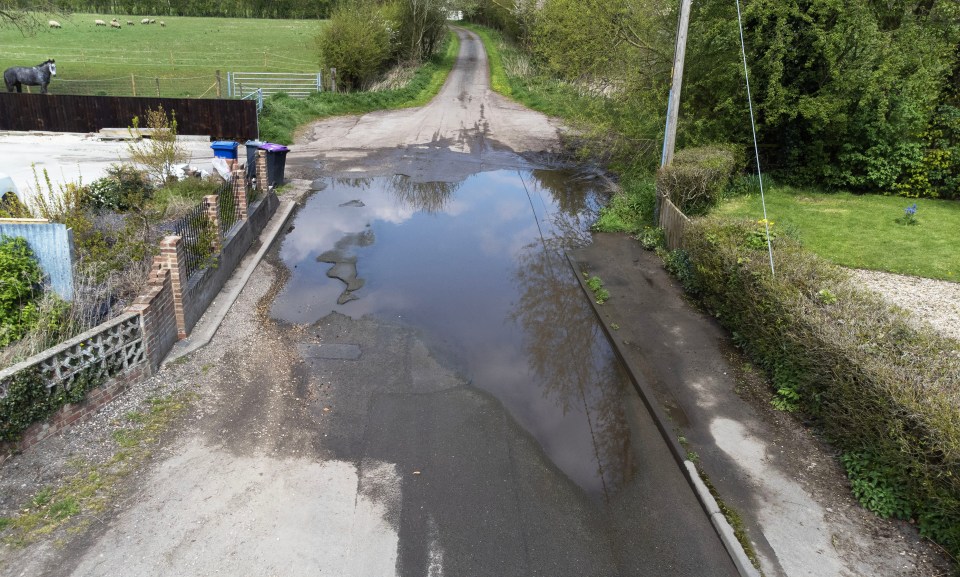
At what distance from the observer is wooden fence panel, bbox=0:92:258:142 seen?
23312mm

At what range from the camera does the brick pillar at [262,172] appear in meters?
15.2

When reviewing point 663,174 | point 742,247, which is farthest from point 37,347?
point 663,174

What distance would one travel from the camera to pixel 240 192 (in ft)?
42.2

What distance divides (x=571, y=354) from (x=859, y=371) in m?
3.87

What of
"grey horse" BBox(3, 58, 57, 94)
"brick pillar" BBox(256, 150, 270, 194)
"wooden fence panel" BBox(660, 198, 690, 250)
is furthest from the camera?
"grey horse" BBox(3, 58, 57, 94)

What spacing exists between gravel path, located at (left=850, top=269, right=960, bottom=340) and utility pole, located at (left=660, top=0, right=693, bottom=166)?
499cm

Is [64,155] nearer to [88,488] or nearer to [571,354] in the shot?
[88,488]

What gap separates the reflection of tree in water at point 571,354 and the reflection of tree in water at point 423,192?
13.1 ft

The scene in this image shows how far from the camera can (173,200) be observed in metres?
12.6

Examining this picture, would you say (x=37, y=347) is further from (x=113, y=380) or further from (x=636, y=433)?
(x=636, y=433)

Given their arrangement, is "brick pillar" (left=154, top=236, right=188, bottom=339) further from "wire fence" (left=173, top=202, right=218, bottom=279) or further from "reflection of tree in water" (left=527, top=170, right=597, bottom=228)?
"reflection of tree in water" (left=527, top=170, right=597, bottom=228)

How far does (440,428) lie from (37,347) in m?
4.60

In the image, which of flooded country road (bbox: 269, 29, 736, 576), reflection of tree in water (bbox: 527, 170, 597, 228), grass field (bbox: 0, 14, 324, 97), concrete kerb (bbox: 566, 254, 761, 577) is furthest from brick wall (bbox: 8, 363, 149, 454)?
grass field (bbox: 0, 14, 324, 97)

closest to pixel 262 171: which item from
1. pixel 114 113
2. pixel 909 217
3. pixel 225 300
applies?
pixel 225 300
